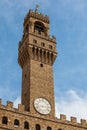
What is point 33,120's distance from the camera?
47.3 meters

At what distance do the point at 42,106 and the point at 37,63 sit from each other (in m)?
7.56

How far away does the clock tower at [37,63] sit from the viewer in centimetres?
5044

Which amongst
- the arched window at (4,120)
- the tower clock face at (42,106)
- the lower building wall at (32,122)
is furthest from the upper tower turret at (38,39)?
the arched window at (4,120)

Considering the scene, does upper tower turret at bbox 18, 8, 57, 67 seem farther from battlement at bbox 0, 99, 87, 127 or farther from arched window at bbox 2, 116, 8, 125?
arched window at bbox 2, 116, 8, 125

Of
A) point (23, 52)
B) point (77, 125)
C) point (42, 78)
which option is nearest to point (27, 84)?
point (42, 78)

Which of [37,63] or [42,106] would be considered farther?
[37,63]

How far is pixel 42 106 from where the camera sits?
50312 mm

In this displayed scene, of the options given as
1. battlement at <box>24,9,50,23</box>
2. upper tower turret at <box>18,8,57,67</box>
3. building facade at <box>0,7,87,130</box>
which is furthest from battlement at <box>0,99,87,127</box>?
battlement at <box>24,9,50,23</box>

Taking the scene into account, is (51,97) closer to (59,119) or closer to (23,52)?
(59,119)

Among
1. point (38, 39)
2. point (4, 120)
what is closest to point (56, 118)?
point (4, 120)

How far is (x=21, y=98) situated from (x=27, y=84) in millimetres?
2716

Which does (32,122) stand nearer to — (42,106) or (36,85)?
(42,106)

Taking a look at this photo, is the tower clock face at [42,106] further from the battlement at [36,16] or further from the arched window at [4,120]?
the battlement at [36,16]

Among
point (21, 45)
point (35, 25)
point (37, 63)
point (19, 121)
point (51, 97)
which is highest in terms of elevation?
point (35, 25)
